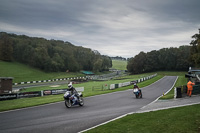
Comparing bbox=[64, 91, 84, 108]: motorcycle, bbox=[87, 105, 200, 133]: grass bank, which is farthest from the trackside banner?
bbox=[87, 105, 200, 133]: grass bank

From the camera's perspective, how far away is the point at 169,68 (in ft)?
354

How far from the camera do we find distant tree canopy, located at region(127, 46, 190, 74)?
105 m

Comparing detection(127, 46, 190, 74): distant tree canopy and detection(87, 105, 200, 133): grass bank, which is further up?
detection(127, 46, 190, 74): distant tree canopy

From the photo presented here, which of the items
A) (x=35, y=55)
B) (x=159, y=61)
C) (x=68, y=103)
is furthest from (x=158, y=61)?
(x=68, y=103)

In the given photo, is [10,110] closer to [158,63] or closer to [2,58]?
[2,58]

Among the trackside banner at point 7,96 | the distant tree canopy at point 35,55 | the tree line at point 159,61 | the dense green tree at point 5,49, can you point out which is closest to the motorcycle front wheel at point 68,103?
the trackside banner at point 7,96

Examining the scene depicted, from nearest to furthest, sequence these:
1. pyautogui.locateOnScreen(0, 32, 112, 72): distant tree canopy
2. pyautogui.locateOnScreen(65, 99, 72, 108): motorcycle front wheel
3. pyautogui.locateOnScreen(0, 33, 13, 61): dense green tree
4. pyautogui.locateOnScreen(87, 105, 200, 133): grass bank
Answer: pyautogui.locateOnScreen(87, 105, 200, 133): grass bank → pyautogui.locateOnScreen(65, 99, 72, 108): motorcycle front wheel → pyautogui.locateOnScreen(0, 33, 13, 61): dense green tree → pyautogui.locateOnScreen(0, 32, 112, 72): distant tree canopy

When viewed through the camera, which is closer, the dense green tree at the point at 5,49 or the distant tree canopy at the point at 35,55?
the dense green tree at the point at 5,49

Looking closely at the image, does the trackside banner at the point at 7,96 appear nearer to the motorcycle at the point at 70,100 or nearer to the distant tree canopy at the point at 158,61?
the motorcycle at the point at 70,100

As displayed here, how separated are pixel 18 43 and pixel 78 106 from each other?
8794cm

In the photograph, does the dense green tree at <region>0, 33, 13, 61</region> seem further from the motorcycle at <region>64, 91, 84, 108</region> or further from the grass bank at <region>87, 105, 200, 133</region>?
the grass bank at <region>87, 105, 200, 133</region>

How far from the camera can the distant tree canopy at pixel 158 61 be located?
346 feet

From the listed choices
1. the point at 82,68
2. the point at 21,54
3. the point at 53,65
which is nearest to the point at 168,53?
the point at 82,68

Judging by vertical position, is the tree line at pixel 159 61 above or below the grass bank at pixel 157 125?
above
